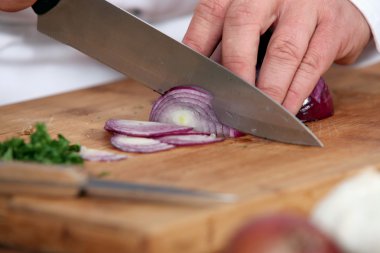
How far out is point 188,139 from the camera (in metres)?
2.08

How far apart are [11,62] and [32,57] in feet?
0.23

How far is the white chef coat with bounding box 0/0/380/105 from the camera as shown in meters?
2.69

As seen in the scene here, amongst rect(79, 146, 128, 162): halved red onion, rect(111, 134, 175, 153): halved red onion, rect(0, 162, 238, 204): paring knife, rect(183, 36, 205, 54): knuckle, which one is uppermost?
rect(183, 36, 205, 54): knuckle

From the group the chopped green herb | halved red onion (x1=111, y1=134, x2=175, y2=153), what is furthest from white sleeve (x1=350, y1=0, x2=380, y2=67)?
the chopped green herb

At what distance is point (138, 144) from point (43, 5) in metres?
0.55

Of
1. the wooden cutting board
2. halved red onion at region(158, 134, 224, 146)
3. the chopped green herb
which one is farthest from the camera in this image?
halved red onion at region(158, 134, 224, 146)

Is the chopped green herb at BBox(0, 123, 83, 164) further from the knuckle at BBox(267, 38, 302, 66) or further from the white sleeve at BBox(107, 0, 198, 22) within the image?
the white sleeve at BBox(107, 0, 198, 22)

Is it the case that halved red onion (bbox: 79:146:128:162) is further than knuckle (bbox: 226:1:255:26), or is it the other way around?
knuckle (bbox: 226:1:255:26)

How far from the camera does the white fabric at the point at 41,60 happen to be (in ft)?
8.91

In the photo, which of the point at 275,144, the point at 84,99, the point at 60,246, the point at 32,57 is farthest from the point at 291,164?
the point at 32,57

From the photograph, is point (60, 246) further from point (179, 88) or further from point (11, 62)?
point (11, 62)

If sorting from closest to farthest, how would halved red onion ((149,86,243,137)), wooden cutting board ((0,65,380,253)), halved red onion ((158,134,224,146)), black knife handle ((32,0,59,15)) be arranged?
wooden cutting board ((0,65,380,253)), halved red onion ((158,134,224,146)), halved red onion ((149,86,243,137)), black knife handle ((32,0,59,15))

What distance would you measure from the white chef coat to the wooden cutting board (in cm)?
22

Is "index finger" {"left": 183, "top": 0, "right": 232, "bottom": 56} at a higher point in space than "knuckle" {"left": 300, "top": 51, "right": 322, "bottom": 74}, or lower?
higher
